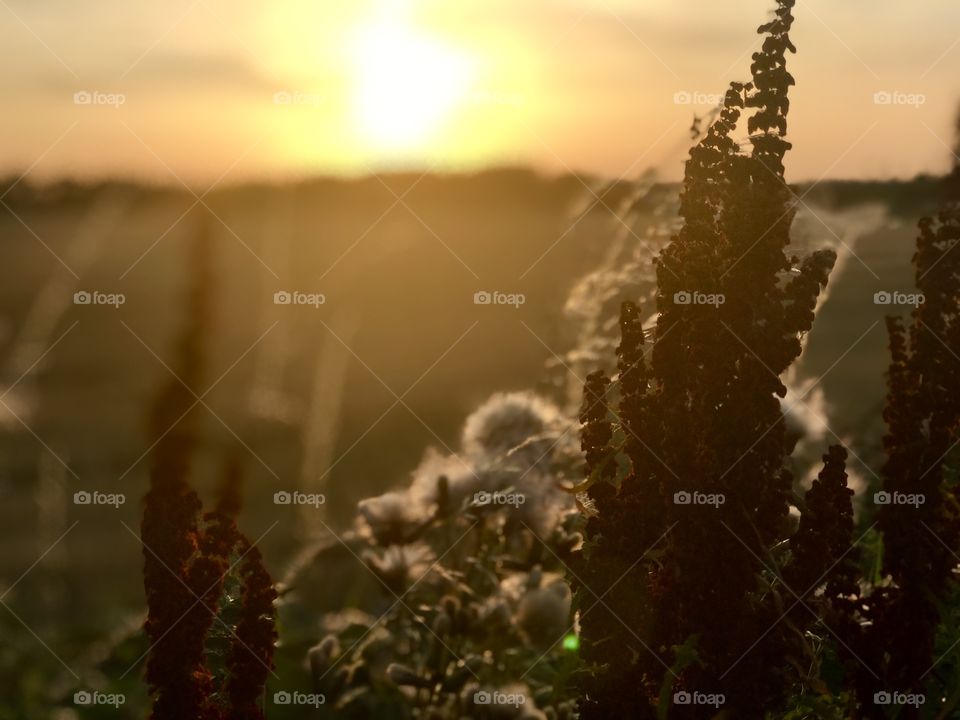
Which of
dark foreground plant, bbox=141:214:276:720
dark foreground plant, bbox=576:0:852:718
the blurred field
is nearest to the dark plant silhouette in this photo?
dark foreground plant, bbox=576:0:852:718

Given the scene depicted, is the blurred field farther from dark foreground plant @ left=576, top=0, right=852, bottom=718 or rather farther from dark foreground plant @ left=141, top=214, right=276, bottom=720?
dark foreground plant @ left=576, top=0, right=852, bottom=718

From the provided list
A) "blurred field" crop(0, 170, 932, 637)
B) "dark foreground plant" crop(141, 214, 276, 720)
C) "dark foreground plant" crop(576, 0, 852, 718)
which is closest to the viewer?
"dark foreground plant" crop(576, 0, 852, 718)

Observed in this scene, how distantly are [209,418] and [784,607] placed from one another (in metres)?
4.58

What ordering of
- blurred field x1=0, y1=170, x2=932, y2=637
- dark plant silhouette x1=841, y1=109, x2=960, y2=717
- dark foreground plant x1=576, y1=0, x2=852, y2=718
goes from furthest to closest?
blurred field x1=0, y1=170, x2=932, y2=637 → dark plant silhouette x1=841, y1=109, x2=960, y2=717 → dark foreground plant x1=576, y1=0, x2=852, y2=718

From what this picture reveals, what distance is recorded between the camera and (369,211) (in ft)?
43.7

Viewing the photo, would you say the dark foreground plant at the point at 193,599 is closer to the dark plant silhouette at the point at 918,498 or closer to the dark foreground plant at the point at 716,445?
the dark foreground plant at the point at 716,445

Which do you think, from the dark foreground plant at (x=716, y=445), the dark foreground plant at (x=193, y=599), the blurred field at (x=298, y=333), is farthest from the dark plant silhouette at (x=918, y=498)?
the dark foreground plant at (x=193, y=599)

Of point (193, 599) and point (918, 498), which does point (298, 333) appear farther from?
point (918, 498)

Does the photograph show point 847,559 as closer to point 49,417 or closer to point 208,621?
point 208,621

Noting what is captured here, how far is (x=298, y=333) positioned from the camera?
1266cm

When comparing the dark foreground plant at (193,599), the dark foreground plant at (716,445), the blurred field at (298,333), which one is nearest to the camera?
the dark foreground plant at (716,445)

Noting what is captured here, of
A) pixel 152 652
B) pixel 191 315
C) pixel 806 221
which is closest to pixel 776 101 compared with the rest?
pixel 806 221

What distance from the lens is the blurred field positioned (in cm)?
1073

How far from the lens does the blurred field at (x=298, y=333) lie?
10734 mm
